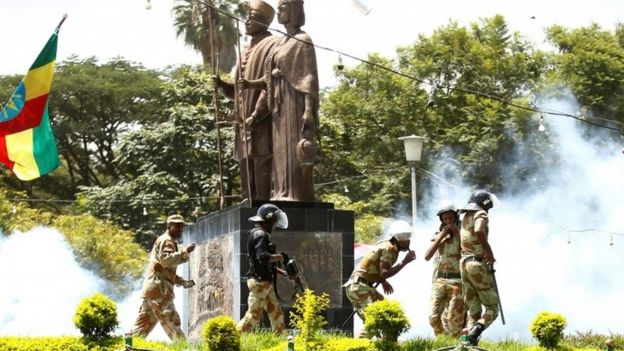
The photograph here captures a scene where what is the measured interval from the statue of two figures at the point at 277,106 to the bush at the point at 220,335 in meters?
6.53

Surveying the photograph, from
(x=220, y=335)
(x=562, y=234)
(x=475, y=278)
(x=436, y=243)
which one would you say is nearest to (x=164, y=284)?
(x=436, y=243)

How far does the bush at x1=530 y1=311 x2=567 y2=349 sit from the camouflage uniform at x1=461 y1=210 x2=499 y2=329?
2.03 meters

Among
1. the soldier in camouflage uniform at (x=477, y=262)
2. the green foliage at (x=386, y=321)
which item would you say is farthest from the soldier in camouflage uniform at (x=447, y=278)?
the green foliage at (x=386, y=321)

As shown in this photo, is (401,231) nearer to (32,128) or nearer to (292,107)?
(292,107)

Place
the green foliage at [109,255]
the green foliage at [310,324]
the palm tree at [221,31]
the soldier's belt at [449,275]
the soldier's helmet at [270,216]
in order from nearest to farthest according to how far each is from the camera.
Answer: the green foliage at [310,324], the soldier's helmet at [270,216], the soldier's belt at [449,275], the green foliage at [109,255], the palm tree at [221,31]

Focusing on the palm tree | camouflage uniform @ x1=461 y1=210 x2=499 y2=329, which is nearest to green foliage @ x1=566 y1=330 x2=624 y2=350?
camouflage uniform @ x1=461 y1=210 x2=499 y2=329

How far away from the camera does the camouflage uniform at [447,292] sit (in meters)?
18.8

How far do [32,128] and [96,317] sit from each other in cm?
718

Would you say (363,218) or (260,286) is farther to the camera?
(363,218)

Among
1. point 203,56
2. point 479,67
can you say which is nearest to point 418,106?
point 479,67

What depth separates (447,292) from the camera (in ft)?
62.3

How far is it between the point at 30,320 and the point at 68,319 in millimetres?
1096

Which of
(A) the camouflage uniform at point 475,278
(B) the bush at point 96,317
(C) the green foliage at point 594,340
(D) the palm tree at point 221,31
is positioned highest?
(D) the palm tree at point 221,31

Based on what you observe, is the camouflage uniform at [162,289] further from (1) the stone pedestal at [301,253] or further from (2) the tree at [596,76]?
(2) the tree at [596,76]
